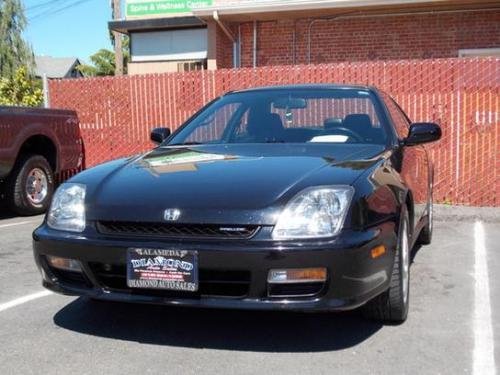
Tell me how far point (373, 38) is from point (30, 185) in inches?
293

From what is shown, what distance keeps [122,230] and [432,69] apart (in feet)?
21.1

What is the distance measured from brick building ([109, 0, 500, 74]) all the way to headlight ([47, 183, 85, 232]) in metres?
9.54

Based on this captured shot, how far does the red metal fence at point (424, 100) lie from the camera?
8.64 meters

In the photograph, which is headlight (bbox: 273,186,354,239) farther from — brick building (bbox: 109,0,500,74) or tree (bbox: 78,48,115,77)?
tree (bbox: 78,48,115,77)

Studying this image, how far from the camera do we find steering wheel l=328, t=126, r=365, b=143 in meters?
4.77

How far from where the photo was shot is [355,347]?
376 centimetres

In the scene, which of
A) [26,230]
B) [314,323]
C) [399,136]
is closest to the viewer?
[314,323]

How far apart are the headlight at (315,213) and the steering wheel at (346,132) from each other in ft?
4.14

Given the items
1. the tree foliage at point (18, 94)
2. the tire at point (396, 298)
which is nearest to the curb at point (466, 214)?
the tire at point (396, 298)

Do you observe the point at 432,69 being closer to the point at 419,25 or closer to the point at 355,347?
the point at 419,25

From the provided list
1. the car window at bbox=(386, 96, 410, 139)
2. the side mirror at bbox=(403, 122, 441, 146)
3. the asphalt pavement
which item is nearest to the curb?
the car window at bbox=(386, 96, 410, 139)

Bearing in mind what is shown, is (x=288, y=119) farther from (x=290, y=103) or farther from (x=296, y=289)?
(x=296, y=289)

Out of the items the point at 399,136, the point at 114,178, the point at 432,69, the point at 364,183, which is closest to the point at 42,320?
the point at 114,178

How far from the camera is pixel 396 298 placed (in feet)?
13.0
